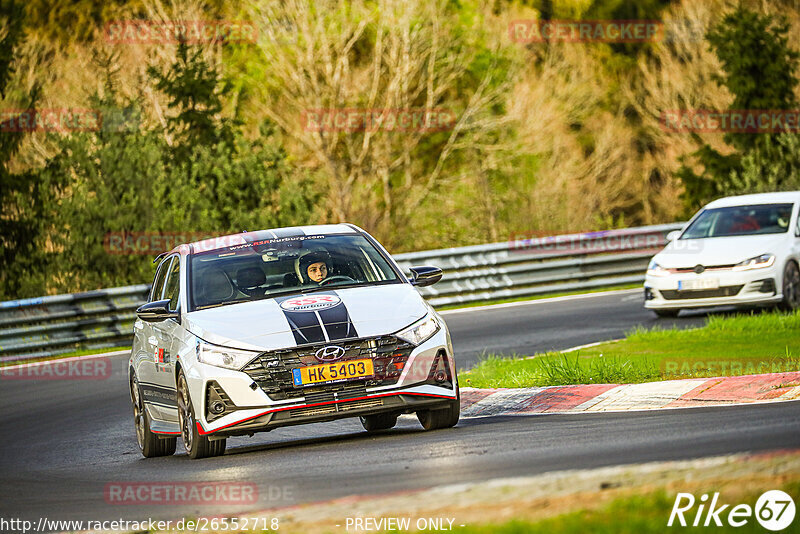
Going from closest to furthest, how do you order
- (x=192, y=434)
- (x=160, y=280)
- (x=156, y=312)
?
(x=192, y=434), (x=156, y=312), (x=160, y=280)

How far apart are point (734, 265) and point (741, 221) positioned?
5.06 ft

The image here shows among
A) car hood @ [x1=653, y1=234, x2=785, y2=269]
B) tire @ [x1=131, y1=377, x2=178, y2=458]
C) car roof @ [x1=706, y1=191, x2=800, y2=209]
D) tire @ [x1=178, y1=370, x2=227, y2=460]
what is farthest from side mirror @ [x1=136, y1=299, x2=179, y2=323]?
car roof @ [x1=706, y1=191, x2=800, y2=209]

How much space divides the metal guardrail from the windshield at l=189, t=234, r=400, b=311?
11135 mm

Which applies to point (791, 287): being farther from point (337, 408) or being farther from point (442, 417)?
point (337, 408)

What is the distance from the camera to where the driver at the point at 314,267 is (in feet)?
35.0

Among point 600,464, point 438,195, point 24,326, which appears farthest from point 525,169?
point 600,464

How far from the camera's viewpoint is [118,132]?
27.2 m

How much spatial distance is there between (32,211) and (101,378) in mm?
10684

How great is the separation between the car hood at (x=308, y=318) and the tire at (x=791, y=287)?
892 centimetres

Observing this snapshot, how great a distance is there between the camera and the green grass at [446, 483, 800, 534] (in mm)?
5383

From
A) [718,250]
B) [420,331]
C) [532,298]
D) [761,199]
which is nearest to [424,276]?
[420,331]

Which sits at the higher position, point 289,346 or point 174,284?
point 174,284

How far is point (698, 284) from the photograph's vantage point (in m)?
17.9

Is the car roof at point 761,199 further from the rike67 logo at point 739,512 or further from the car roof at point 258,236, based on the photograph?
the rike67 logo at point 739,512
